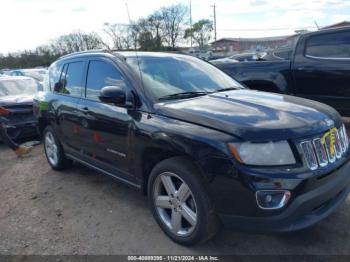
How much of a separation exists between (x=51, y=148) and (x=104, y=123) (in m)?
2.07

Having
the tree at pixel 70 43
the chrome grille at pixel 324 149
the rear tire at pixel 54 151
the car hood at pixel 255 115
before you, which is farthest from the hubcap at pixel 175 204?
the tree at pixel 70 43

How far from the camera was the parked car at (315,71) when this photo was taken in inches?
222

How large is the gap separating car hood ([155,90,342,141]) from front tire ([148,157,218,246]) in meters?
0.43

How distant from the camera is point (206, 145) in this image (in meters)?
2.56

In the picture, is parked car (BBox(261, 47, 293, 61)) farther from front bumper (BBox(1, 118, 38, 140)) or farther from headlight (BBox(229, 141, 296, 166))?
front bumper (BBox(1, 118, 38, 140))

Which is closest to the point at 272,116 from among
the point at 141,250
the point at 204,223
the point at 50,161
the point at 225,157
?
the point at 225,157

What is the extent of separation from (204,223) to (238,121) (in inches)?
34.1

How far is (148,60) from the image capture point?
3758 millimetres

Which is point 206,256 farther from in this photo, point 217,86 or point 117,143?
point 217,86

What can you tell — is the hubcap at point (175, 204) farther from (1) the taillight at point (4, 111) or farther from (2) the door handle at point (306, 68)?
(1) the taillight at point (4, 111)

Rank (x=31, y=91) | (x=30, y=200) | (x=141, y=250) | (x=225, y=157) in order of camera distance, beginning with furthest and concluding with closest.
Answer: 1. (x=31, y=91)
2. (x=30, y=200)
3. (x=141, y=250)
4. (x=225, y=157)

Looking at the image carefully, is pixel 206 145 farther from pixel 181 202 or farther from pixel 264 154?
pixel 181 202

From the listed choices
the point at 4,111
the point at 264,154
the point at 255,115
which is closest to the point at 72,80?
the point at 255,115

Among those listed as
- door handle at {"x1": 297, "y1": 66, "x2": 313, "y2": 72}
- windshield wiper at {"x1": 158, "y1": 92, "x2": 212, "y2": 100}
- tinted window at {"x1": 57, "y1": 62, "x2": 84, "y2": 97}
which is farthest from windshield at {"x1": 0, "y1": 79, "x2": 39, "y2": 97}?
door handle at {"x1": 297, "y1": 66, "x2": 313, "y2": 72}
